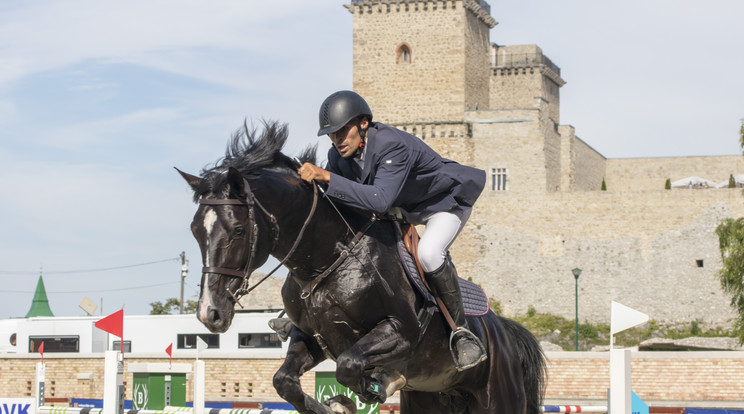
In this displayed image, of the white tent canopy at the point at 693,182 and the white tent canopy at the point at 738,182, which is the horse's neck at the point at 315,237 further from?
the white tent canopy at the point at 738,182

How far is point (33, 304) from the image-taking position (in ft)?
158

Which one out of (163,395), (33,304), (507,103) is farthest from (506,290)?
(163,395)

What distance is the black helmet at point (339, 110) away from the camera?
559 cm

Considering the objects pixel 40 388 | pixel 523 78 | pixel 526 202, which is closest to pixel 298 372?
pixel 40 388

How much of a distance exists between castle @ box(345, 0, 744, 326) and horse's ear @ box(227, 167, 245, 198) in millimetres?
42273

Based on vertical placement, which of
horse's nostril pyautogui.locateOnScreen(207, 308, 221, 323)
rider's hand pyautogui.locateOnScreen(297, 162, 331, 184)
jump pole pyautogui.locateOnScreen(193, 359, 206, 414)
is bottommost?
jump pole pyautogui.locateOnScreen(193, 359, 206, 414)

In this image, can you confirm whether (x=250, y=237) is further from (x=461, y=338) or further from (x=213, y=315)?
(x=461, y=338)

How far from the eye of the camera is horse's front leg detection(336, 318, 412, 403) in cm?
523

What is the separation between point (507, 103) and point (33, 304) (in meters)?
31.5

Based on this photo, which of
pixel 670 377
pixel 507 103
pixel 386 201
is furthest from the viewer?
pixel 507 103

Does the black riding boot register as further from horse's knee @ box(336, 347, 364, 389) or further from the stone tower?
the stone tower

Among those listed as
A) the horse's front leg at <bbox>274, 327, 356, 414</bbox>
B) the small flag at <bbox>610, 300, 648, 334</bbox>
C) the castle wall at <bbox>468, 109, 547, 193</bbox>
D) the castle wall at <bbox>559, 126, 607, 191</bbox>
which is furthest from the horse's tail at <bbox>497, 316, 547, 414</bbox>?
the castle wall at <bbox>559, 126, 607, 191</bbox>

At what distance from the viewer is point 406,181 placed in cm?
586

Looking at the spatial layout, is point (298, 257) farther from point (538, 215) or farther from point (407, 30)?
point (407, 30)
